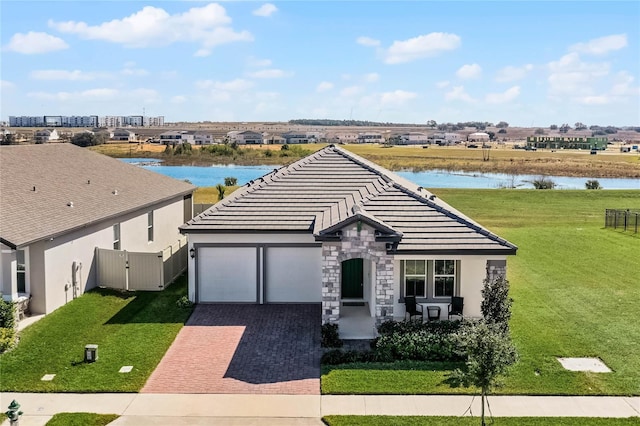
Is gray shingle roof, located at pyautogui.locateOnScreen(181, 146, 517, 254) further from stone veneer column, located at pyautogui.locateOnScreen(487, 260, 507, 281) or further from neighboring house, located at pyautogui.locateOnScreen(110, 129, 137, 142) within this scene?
neighboring house, located at pyautogui.locateOnScreen(110, 129, 137, 142)

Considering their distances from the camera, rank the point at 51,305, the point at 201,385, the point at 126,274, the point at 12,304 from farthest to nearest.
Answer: the point at 126,274 < the point at 51,305 < the point at 12,304 < the point at 201,385

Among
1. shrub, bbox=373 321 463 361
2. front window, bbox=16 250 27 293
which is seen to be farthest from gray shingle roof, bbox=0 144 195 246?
shrub, bbox=373 321 463 361

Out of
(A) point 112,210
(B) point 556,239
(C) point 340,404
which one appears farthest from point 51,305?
(B) point 556,239

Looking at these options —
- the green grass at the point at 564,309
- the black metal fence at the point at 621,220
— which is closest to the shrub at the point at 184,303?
the green grass at the point at 564,309

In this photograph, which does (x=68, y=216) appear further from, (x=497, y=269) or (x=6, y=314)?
(x=497, y=269)

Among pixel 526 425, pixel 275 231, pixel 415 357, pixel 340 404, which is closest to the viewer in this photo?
pixel 526 425

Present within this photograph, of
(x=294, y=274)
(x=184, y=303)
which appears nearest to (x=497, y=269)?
(x=294, y=274)

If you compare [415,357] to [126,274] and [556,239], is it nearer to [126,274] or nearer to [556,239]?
[126,274]
